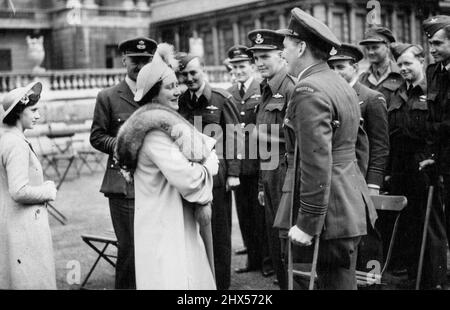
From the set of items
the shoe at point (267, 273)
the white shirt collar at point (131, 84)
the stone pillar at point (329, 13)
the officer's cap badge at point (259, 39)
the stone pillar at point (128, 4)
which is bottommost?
the shoe at point (267, 273)

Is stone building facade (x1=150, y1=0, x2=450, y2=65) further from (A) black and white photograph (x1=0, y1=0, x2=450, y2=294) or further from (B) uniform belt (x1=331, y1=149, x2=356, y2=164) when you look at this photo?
(B) uniform belt (x1=331, y1=149, x2=356, y2=164)

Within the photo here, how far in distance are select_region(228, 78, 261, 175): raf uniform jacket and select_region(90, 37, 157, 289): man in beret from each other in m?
1.53

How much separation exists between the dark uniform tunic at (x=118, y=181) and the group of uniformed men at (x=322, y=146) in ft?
0.04

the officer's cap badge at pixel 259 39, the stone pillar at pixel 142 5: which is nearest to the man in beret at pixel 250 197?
the officer's cap badge at pixel 259 39

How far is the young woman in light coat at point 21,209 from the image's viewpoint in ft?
15.1

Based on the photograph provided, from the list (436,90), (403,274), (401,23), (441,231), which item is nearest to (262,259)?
(403,274)

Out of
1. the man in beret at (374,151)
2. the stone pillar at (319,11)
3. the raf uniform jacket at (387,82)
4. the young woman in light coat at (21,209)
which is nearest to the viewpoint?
the young woman in light coat at (21,209)

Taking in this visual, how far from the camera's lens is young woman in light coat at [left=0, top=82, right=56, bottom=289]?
4.61 metres

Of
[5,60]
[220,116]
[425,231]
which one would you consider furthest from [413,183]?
[5,60]

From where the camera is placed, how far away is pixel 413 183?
6.29m

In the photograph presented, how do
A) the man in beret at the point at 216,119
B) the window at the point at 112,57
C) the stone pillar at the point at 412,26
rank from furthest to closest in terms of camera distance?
the window at the point at 112,57 → the stone pillar at the point at 412,26 → the man in beret at the point at 216,119

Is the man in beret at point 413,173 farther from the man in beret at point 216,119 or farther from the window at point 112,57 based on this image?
the window at point 112,57

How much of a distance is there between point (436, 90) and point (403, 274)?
2.28 metres
